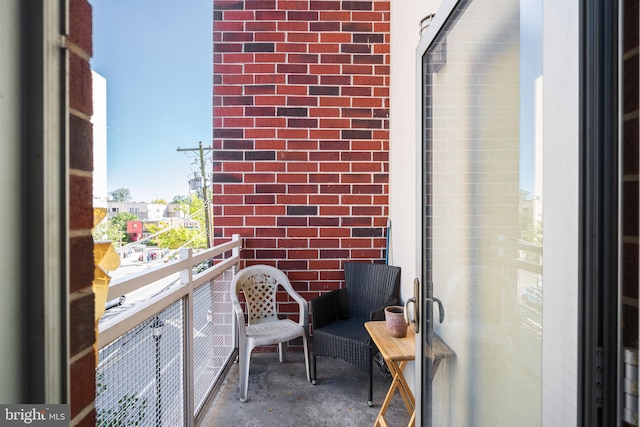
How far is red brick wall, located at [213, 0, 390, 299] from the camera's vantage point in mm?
2797

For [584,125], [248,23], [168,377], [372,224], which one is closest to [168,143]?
[248,23]

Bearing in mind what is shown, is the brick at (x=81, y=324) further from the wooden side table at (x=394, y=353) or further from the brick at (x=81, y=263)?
the wooden side table at (x=394, y=353)

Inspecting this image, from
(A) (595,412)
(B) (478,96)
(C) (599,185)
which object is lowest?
(A) (595,412)

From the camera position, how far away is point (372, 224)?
2852mm

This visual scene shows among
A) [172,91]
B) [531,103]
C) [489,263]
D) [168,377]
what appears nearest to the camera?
[531,103]

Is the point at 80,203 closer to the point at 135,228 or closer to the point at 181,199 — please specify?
the point at 135,228

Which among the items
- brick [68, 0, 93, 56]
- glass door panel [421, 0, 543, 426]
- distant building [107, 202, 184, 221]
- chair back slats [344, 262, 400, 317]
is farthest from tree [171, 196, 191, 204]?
brick [68, 0, 93, 56]

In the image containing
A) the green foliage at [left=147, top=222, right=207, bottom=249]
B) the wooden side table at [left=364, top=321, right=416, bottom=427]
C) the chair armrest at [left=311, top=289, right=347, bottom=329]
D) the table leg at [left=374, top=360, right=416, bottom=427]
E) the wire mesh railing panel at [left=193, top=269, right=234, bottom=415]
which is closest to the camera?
the wooden side table at [left=364, top=321, right=416, bottom=427]

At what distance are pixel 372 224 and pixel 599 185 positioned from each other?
2356 millimetres

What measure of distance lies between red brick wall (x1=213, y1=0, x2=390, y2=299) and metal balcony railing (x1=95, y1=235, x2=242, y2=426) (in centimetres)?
64

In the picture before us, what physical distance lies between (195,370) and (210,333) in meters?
0.36

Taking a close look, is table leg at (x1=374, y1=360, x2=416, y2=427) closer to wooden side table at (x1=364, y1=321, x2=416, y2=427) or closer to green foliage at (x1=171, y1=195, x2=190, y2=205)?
wooden side table at (x1=364, y1=321, x2=416, y2=427)

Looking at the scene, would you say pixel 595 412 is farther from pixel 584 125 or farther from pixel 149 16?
pixel 149 16

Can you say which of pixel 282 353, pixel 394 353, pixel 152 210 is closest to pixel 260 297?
pixel 282 353
